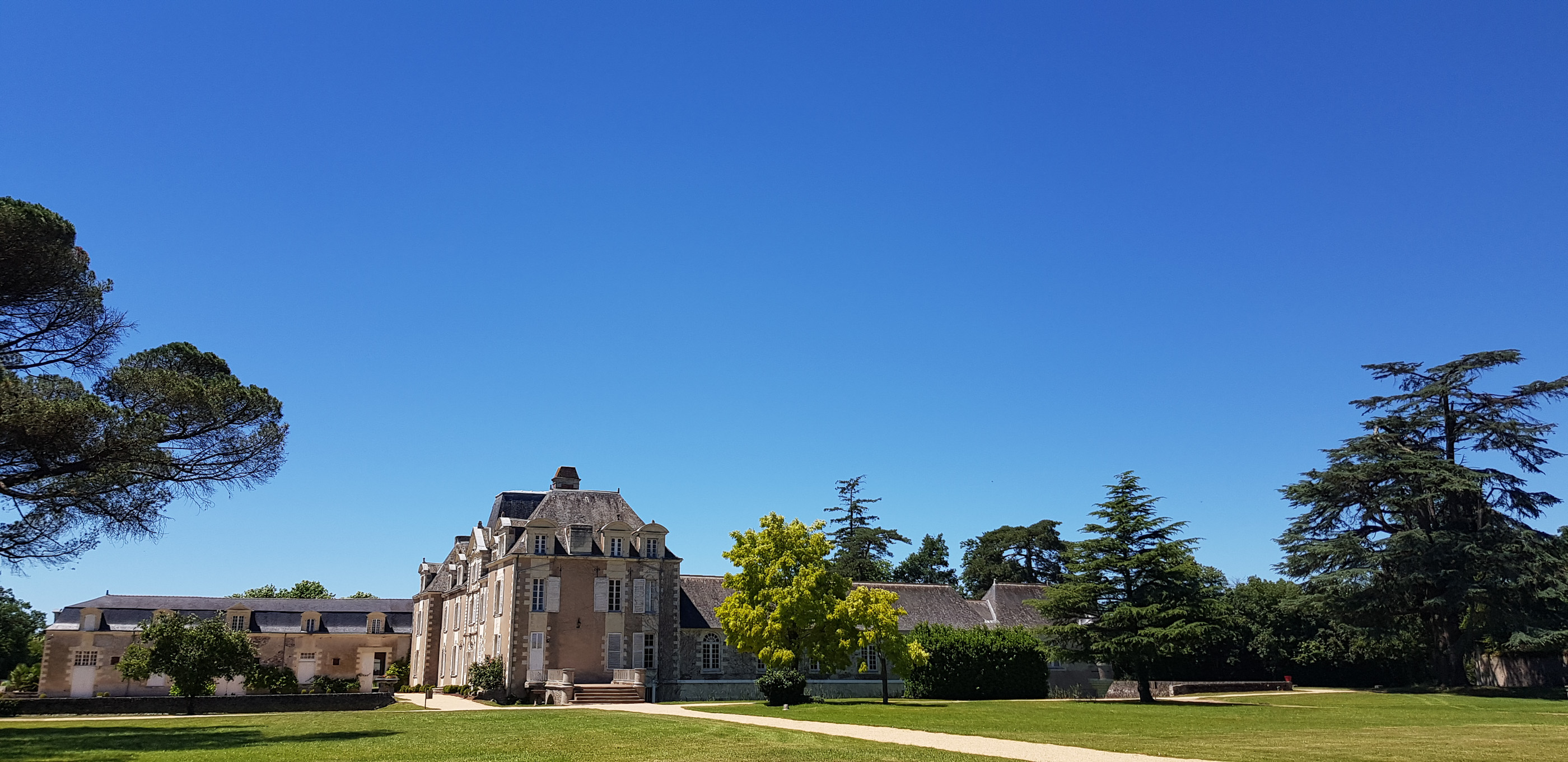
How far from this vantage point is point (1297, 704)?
3456 cm

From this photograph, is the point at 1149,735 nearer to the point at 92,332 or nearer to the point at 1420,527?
the point at 92,332

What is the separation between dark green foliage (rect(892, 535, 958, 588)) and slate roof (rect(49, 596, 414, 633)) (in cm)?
3534

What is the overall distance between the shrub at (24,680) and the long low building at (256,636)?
1.50ft

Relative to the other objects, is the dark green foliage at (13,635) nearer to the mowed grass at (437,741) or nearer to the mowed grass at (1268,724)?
the mowed grass at (437,741)

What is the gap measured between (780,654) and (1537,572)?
31.1 m

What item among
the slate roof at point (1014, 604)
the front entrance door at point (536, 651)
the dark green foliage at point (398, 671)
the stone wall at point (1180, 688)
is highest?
the slate roof at point (1014, 604)

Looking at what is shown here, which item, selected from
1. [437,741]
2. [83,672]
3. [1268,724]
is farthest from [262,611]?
[1268,724]

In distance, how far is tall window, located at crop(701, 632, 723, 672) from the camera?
1797 inches

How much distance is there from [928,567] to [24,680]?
5672 cm

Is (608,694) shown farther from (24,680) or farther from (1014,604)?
(24,680)

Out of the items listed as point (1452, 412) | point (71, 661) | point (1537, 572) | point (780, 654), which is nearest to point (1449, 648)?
point (1537, 572)

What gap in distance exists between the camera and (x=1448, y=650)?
42938mm

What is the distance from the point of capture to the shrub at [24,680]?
52.1m

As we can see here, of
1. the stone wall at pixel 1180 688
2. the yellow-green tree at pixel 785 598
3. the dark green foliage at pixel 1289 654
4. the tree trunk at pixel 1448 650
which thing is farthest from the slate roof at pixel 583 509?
the tree trunk at pixel 1448 650
